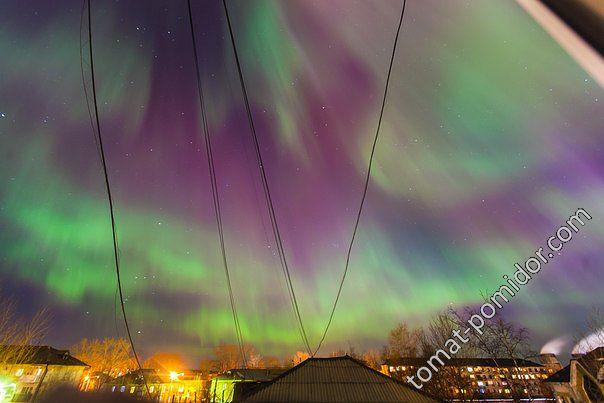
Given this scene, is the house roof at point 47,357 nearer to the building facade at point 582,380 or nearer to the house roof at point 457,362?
the building facade at point 582,380

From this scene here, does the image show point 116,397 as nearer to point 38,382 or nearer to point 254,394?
point 254,394

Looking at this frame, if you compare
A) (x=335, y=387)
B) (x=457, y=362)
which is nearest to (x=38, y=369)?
(x=335, y=387)

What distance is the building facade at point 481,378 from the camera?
4822cm

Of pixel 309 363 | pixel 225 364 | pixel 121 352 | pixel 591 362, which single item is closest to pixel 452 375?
pixel 591 362

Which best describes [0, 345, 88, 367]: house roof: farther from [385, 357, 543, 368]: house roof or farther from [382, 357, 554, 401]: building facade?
[385, 357, 543, 368]: house roof

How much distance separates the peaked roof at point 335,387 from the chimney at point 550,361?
5045 inches

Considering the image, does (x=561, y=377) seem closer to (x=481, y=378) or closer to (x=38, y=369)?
(x=481, y=378)

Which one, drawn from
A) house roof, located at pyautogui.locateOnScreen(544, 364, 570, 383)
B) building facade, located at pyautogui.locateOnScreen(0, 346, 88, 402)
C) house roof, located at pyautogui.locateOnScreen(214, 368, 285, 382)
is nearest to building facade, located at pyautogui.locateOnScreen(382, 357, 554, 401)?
house roof, located at pyautogui.locateOnScreen(544, 364, 570, 383)

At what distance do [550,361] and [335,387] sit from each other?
135561 millimetres

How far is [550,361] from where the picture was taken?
344ft

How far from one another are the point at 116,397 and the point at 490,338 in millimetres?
52830

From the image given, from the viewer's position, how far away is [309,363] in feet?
70.6

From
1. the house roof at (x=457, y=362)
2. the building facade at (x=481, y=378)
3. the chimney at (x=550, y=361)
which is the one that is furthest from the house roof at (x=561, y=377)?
the chimney at (x=550, y=361)

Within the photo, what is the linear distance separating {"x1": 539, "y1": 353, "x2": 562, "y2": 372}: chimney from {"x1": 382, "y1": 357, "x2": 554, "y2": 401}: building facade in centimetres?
118
